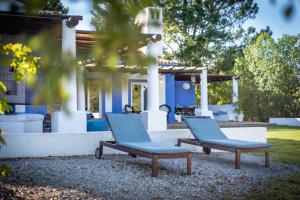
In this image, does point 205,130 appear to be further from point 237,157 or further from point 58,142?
point 58,142

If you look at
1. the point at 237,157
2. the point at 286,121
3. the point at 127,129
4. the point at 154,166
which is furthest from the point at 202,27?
the point at 154,166

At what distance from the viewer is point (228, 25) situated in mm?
33125

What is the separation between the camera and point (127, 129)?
8.48 metres

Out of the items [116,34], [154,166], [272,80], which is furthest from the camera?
[272,80]

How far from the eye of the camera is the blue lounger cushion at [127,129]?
27.1ft

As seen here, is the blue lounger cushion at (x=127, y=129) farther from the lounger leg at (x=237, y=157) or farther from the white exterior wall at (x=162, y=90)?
the white exterior wall at (x=162, y=90)

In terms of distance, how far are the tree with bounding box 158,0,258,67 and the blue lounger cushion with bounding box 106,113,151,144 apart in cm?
2136

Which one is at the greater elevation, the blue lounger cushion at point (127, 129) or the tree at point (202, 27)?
the tree at point (202, 27)

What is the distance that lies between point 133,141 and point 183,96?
16.9 meters

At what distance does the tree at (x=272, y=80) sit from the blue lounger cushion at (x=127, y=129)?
16.6 meters

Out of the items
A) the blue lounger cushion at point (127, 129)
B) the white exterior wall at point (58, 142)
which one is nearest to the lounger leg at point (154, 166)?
the blue lounger cushion at point (127, 129)

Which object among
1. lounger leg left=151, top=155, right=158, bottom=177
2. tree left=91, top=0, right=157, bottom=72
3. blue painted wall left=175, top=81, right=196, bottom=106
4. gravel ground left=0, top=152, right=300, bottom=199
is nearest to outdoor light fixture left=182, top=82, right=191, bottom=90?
blue painted wall left=175, top=81, right=196, bottom=106

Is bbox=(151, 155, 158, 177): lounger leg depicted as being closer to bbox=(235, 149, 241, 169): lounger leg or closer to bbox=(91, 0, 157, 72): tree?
bbox=(235, 149, 241, 169): lounger leg

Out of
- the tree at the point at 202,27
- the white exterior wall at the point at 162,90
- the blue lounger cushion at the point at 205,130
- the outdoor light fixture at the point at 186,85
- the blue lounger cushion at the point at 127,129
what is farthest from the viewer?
the tree at the point at 202,27
